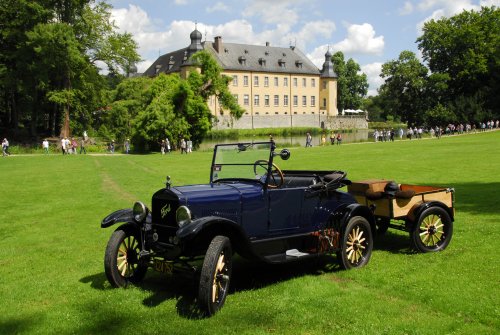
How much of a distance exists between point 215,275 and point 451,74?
89.1 m

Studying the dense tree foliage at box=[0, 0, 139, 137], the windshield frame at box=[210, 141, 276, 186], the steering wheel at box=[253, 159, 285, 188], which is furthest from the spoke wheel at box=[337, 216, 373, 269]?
the dense tree foliage at box=[0, 0, 139, 137]

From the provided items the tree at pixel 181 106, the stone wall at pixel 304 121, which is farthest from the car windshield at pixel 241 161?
the stone wall at pixel 304 121

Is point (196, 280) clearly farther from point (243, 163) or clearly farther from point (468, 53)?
point (468, 53)

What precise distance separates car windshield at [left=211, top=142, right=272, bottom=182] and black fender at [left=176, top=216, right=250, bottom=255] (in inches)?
47.5

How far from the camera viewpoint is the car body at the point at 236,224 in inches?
233

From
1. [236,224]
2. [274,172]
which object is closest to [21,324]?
[236,224]

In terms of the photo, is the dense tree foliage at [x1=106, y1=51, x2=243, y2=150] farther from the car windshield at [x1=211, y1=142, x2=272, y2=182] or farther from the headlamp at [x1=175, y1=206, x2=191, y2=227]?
the headlamp at [x1=175, y1=206, x2=191, y2=227]

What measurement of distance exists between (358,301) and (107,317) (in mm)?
3110

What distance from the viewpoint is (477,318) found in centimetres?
534

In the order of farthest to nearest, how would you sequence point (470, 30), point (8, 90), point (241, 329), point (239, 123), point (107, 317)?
1. point (239, 123)
2. point (470, 30)
3. point (8, 90)
4. point (107, 317)
5. point (241, 329)

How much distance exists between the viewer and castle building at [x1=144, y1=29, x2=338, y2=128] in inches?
3829

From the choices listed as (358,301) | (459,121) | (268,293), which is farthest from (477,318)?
(459,121)

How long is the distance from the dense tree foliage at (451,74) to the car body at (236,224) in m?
78.8

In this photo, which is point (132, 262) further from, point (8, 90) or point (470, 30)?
point (470, 30)
